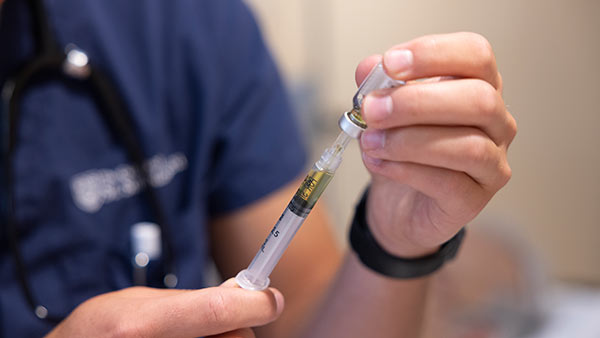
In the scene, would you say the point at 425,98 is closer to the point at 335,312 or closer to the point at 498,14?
the point at 335,312

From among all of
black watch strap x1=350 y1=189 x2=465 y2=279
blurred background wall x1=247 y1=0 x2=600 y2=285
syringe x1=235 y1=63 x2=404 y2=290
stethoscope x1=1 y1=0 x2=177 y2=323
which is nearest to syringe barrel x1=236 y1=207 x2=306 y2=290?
syringe x1=235 y1=63 x2=404 y2=290

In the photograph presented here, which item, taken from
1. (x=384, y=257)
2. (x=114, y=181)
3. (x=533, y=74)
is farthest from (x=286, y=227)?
(x=533, y=74)

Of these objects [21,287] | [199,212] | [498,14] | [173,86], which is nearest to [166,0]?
[173,86]

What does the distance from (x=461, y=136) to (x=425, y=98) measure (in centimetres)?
4

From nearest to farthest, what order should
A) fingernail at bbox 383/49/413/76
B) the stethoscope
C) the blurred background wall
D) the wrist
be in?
fingernail at bbox 383/49/413/76 < the wrist < the stethoscope < the blurred background wall

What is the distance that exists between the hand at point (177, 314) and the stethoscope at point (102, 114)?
21 cm

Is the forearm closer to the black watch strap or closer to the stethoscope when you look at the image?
the black watch strap

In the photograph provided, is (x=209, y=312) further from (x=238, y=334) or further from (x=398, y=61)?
A: (x=398, y=61)

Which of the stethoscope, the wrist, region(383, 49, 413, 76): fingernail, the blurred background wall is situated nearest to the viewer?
region(383, 49, 413, 76): fingernail

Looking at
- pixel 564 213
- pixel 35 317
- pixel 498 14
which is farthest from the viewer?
pixel 564 213

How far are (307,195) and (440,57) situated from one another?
0.42ft

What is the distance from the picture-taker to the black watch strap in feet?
1.58

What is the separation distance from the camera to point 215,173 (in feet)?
2.48

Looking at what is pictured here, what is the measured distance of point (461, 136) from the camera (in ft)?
1.12
